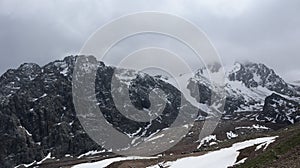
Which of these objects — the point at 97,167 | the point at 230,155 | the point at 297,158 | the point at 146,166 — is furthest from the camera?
the point at 97,167

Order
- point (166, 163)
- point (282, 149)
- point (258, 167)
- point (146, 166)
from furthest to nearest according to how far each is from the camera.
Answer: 1. point (146, 166)
2. point (166, 163)
3. point (282, 149)
4. point (258, 167)

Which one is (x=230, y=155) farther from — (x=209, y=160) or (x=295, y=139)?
(x=295, y=139)

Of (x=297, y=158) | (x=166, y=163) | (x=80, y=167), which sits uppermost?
(x=80, y=167)

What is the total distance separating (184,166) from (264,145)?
45.5 ft

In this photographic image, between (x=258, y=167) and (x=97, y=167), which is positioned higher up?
(x=97, y=167)

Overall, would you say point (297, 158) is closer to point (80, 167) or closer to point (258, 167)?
point (258, 167)

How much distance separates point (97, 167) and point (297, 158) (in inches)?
2875

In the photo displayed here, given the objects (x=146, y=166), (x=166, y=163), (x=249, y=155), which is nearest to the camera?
(x=249, y=155)

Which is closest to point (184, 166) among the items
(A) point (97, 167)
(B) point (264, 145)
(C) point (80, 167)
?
(B) point (264, 145)

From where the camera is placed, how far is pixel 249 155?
5894cm

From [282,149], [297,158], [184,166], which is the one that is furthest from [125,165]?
[297,158]

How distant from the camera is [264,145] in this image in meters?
61.3

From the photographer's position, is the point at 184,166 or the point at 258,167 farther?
the point at 184,166

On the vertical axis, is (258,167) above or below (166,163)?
below
